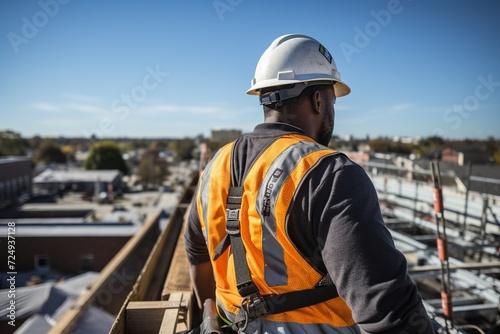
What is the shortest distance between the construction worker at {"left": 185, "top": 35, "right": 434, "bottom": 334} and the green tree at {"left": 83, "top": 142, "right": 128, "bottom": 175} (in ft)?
211

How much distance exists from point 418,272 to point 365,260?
4811 millimetres

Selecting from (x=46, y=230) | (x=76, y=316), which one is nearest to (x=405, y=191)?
(x=76, y=316)

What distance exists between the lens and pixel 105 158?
61.0 metres

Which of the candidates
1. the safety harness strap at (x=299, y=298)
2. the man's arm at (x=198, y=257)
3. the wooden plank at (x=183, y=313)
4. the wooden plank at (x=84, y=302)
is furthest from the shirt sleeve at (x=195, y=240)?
the wooden plank at (x=84, y=302)

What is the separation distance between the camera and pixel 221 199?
168 cm

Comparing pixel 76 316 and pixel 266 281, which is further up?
pixel 266 281

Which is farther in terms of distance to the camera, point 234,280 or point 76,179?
point 76,179

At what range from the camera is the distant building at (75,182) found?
4928 centimetres

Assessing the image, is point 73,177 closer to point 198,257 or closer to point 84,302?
point 84,302

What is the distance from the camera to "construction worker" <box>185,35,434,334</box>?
120cm

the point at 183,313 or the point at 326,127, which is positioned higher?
the point at 326,127

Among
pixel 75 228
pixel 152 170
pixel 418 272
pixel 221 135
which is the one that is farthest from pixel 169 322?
pixel 152 170

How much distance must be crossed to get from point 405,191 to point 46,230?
63.0 feet

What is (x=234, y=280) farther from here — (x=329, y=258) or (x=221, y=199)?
(x=329, y=258)
